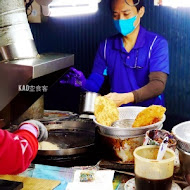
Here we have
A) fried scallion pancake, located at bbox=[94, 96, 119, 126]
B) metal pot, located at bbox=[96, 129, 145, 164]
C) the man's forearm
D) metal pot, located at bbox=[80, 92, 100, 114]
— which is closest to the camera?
metal pot, located at bbox=[96, 129, 145, 164]

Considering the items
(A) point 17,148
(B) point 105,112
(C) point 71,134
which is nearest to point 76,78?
(C) point 71,134

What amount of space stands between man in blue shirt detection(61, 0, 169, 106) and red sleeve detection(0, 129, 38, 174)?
167 cm

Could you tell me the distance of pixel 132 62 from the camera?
352 cm

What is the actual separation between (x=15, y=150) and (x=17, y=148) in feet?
0.05

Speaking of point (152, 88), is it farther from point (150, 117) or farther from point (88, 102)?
point (150, 117)

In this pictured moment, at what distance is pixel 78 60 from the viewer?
4.86 m

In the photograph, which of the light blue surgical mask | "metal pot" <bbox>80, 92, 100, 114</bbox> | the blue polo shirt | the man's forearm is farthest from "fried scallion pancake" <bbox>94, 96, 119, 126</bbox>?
the light blue surgical mask

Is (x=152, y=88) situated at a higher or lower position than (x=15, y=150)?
lower

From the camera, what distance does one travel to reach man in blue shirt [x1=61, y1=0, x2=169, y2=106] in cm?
337

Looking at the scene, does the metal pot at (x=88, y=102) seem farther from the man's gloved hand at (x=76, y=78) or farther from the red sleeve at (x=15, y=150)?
the red sleeve at (x=15, y=150)

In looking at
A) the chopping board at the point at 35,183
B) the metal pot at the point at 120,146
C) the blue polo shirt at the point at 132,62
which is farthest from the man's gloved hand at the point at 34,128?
the blue polo shirt at the point at 132,62

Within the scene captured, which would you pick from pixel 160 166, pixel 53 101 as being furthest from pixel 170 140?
pixel 53 101

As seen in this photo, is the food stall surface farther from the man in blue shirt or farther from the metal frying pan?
the man in blue shirt

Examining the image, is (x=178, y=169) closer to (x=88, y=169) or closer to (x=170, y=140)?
(x=170, y=140)
